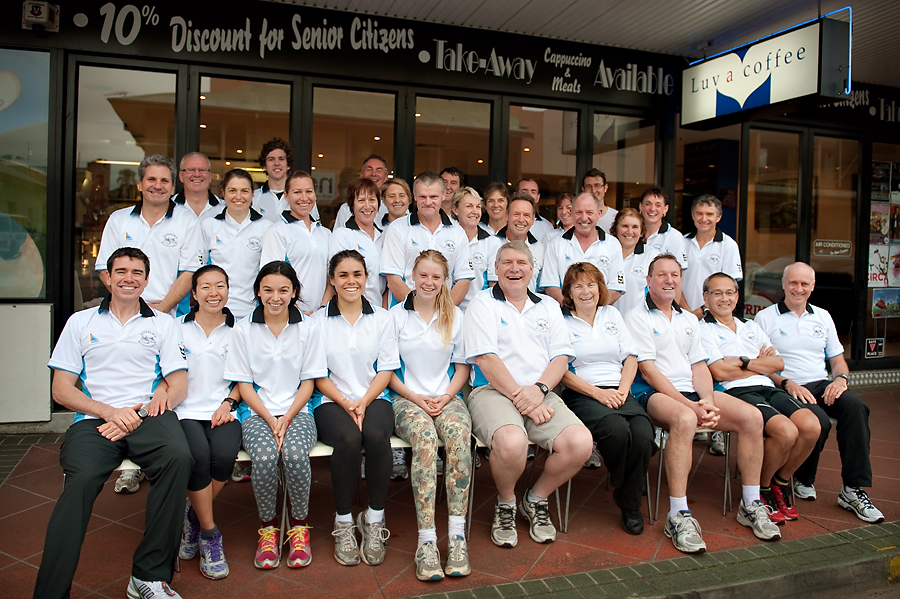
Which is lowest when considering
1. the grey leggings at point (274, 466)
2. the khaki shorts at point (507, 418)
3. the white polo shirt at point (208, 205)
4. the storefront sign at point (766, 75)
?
the grey leggings at point (274, 466)

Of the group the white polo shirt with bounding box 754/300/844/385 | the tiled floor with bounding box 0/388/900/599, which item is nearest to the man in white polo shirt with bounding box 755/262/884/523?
the white polo shirt with bounding box 754/300/844/385

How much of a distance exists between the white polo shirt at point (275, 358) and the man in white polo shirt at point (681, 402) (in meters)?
1.97

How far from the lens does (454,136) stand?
671 cm

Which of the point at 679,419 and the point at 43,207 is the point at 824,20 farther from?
the point at 43,207

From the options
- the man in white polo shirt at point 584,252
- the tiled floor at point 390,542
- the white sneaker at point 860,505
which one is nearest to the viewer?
the tiled floor at point 390,542

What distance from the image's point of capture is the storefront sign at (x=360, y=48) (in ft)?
17.7

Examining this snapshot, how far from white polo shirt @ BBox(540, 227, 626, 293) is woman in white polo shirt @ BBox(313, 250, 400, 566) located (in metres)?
1.49

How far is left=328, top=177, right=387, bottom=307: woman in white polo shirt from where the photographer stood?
15.1 ft

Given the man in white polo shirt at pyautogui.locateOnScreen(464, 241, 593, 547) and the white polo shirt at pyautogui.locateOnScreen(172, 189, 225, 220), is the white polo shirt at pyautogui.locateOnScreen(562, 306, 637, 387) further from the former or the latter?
the white polo shirt at pyautogui.locateOnScreen(172, 189, 225, 220)

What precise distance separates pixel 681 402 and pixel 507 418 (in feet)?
3.65

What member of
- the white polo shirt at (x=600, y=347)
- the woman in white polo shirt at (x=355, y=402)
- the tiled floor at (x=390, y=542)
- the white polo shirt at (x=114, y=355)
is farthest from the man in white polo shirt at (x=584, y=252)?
the white polo shirt at (x=114, y=355)

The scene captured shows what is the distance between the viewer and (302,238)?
439cm

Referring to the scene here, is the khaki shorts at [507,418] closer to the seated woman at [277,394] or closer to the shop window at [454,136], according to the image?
the seated woman at [277,394]

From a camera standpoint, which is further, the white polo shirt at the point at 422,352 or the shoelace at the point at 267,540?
the white polo shirt at the point at 422,352
